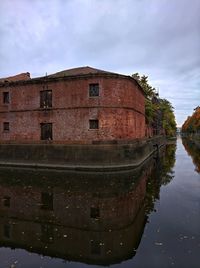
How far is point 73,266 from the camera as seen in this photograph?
6.64 m

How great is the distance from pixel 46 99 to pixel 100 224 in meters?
17.7

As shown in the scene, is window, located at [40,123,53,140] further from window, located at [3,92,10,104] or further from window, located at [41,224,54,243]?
window, located at [41,224,54,243]

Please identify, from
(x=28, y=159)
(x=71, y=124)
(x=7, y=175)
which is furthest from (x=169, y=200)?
(x=28, y=159)

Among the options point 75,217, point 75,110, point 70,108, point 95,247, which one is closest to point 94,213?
point 75,217

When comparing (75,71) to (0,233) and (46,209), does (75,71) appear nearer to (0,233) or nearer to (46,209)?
(46,209)

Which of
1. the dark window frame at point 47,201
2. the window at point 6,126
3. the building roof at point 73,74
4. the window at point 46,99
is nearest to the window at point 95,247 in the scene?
the dark window frame at point 47,201

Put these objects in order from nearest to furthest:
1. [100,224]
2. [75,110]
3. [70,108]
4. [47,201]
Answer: [100,224], [47,201], [75,110], [70,108]

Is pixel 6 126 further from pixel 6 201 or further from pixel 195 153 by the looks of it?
pixel 195 153

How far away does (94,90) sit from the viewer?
23688 mm

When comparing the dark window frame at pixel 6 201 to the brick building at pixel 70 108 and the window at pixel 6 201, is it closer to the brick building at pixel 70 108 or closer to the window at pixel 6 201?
the window at pixel 6 201

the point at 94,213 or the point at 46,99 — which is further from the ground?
the point at 46,99

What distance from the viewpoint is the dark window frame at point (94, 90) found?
23.6m

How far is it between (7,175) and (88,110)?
8.21 metres

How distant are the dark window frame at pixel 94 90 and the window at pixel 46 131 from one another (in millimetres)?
4728
